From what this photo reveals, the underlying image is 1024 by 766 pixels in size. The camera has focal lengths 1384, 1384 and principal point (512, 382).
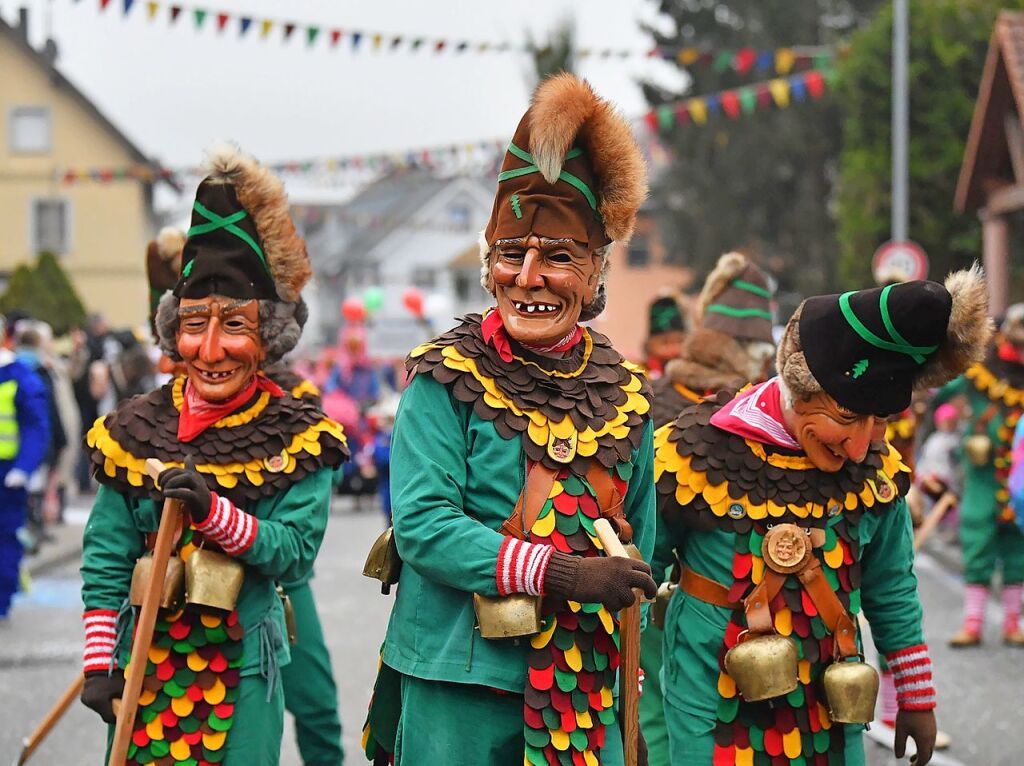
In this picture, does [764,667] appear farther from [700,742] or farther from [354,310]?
[354,310]

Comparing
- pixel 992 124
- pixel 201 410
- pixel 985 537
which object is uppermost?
pixel 992 124

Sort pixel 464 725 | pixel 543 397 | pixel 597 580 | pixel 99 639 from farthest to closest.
Answer: pixel 99 639, pixel 543 397, pixel 464 725, pixel 597 580

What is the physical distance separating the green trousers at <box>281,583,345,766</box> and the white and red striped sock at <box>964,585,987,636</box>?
509 centimetres

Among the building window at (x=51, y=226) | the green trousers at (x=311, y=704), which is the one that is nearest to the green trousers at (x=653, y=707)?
the green trousers at (x=311, y=704)

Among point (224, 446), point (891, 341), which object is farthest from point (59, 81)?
point (891, 341)

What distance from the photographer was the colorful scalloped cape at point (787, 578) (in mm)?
3672

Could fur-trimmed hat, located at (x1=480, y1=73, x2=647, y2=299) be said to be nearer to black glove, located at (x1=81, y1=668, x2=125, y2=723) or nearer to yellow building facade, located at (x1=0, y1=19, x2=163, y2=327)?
black glove, located at (x1=81, y1=668, x2=125, y2=723)

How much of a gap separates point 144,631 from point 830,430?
1.90m

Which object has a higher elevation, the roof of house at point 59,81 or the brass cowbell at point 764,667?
the roof of house at point 59,81

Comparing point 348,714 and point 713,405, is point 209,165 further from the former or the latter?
point 348,714

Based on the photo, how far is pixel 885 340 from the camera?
3514 mm

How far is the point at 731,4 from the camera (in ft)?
109

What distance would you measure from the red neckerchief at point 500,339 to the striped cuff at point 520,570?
0.51 metres

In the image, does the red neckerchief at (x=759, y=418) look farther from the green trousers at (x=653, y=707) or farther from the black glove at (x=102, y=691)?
the black glove at (x=102, y=691)
